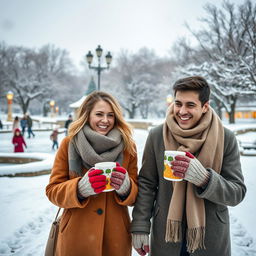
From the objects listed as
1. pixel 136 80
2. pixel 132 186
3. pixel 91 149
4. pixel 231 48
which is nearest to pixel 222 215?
pixel 132 186

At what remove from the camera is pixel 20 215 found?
458cm

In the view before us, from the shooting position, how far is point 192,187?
6.71ft

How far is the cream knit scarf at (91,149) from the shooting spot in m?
2.14

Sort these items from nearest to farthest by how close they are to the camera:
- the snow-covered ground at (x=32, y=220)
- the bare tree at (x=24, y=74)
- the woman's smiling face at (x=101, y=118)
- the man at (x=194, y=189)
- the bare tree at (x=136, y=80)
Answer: the man at (x=194, y=189) < the woman's smiling face at (x=101, y=118) < the snow-covered ground at (x=32, y=220) < the bare tree at (x=24, y=74) < the bare tree at (x=136, y=80)

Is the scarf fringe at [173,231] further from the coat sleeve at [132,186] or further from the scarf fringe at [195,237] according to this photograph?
the coat sleeve at [132,186]

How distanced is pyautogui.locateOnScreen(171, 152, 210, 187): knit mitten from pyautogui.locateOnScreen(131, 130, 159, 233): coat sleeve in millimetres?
493

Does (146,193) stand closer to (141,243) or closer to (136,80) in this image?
(141,243)

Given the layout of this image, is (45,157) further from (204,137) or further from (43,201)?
(204,137)

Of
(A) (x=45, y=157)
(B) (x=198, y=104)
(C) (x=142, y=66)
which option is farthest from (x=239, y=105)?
(B) (x=198, y=104)

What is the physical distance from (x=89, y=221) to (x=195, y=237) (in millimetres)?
990

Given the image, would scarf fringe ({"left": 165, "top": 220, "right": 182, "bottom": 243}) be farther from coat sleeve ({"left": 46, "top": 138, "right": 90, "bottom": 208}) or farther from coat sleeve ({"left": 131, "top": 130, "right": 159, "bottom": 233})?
coat sleeve ({"left": 46, "top": 138, "right": 90, "bottom": 208})

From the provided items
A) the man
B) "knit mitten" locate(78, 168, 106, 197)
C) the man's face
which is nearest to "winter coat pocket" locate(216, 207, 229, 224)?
the man

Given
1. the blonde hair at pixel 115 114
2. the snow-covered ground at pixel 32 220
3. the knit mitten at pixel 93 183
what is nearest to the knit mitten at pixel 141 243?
the knit mitten at pixel 93 183

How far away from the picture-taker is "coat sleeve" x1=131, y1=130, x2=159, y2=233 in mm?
2182
